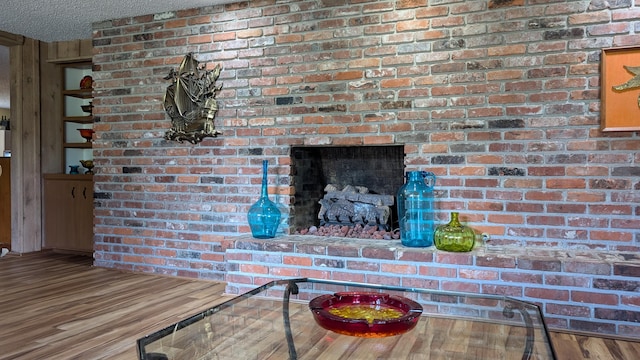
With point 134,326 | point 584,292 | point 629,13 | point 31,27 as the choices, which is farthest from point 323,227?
point 31,27

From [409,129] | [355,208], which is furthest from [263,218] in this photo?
[409,129]

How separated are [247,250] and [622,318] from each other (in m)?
2.04

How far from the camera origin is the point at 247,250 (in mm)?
2895

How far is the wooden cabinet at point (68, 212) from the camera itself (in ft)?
13.9

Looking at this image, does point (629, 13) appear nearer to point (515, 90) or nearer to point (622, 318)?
point (515, 90)

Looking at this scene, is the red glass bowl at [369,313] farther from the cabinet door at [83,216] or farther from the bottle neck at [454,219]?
the cabinet door at [83,216]

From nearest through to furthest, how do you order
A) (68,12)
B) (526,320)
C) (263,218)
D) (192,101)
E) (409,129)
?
1. (526,320)
2. (409,129)
3. (263,218)
4. (192,101)
5. (68,12)

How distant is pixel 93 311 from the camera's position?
99.7 inches

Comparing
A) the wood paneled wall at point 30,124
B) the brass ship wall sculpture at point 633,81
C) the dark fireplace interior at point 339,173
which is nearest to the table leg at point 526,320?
the brass ship wall sculpture at point 633,81

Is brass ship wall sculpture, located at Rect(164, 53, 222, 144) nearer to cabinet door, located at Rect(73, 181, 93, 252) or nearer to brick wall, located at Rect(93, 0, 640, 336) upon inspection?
brick wall, located at Rect(93, 0, 640, 336)

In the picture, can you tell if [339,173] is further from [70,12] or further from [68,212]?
[68,212]

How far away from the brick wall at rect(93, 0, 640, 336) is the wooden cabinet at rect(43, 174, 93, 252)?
1.85 ft

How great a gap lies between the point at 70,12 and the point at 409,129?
9.02ft

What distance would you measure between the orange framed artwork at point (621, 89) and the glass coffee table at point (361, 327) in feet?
4.94
